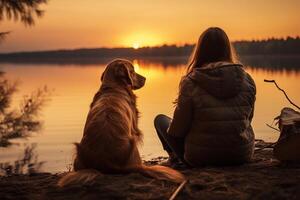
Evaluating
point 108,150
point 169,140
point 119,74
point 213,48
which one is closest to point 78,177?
point 108,150

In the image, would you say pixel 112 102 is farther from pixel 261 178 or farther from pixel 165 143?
pixel 261 178

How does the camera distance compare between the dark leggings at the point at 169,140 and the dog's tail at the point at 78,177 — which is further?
the dark leggings at the point at 169,140

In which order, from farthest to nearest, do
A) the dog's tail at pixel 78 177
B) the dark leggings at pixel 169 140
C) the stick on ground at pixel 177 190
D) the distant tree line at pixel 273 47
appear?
the distant tree line at pixel 273 47 → the dark leggings at pixel 169 140 → the dog's tail at pixel 78 177 → the stick on ground at pixel 177 190

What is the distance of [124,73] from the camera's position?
21.7 feet

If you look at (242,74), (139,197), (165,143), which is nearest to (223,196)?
(139,197)

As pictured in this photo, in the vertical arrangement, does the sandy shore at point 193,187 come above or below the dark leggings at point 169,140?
below

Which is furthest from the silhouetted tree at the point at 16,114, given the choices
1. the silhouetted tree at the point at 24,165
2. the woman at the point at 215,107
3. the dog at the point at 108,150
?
the woman at the point at 215,107

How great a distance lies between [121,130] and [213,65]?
1354mm

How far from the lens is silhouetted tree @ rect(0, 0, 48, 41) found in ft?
38.3

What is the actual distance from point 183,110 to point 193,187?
1.14m

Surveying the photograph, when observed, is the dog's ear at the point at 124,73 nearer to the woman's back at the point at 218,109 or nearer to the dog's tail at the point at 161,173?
the woman's back at the point at 218,109

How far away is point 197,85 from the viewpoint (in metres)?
5.73

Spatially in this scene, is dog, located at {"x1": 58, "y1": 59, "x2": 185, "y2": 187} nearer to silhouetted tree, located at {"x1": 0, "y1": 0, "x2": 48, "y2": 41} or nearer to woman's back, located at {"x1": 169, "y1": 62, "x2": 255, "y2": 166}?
woman's back, located at {"x1": 169, "y1": 62, "x2": 255, "y2": 166}

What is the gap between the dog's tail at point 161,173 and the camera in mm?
5234
